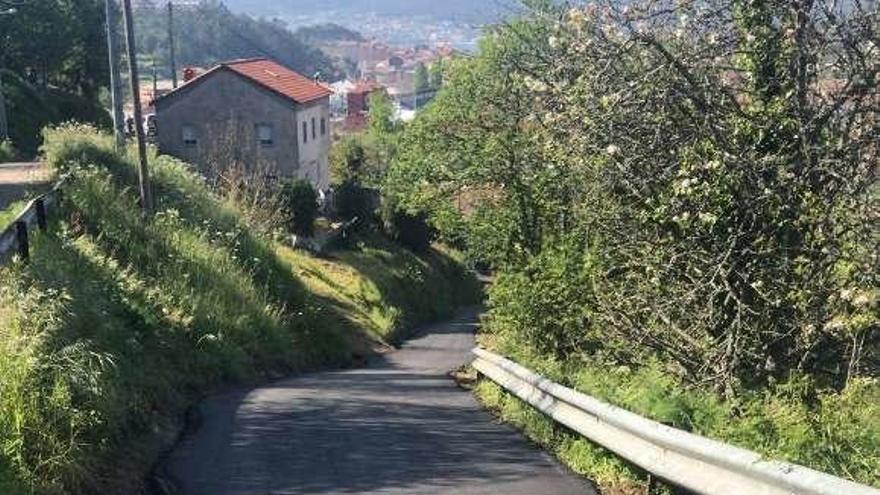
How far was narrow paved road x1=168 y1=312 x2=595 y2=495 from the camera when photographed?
6266 millimetres

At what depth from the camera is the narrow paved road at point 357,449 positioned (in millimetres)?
6266

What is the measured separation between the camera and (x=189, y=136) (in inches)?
1817

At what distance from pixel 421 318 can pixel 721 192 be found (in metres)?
28.7

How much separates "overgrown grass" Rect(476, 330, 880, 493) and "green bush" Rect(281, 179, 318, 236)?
2725 centimetres

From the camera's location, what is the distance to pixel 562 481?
6297mm

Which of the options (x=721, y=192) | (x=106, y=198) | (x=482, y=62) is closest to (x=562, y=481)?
(x=721, y=192)

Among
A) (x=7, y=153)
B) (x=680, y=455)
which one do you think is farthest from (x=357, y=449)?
(x=7, y=153)

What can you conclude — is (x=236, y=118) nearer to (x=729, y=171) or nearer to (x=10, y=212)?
(x=10, y=212)

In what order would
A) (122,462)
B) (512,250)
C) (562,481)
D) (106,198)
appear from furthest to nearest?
(106,198)
(512,250)
(122,462)
(562,481)

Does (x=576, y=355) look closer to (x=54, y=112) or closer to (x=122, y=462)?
(x=122, y=462)

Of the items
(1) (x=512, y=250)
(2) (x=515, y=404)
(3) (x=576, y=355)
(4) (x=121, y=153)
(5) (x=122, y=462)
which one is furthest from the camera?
(4) (x=121, y=153)

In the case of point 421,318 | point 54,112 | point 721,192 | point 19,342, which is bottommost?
point 421,318

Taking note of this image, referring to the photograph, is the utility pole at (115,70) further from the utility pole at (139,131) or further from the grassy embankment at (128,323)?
the utility pole at (139,131)

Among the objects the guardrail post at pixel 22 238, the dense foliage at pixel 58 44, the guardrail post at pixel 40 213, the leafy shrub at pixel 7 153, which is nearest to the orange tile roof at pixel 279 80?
the dense foliage at pixel 58 44
